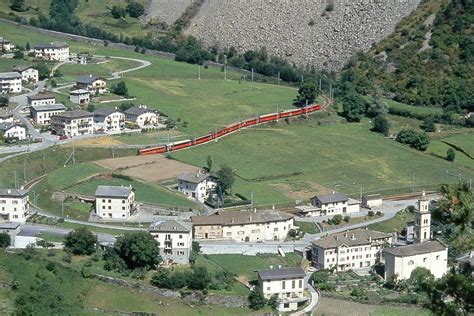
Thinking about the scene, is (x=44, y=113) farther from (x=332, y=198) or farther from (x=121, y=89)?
(x=332, y=198)

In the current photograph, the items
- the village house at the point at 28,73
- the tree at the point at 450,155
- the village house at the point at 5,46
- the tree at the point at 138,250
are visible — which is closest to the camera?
the tree at the point at 138,250

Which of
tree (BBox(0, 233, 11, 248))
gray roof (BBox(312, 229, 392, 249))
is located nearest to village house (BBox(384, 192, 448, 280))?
gray roof (BBox(312, 229, 392, 249))

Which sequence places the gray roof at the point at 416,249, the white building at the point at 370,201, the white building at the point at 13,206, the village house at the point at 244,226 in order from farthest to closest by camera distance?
the white building at the point at 370,201 → the white building at the point at 13,206 → the village house at the point at 244,226 → the gray roof at the point at 416,249

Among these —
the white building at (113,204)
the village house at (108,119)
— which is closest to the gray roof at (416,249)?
the white building at (113,204)

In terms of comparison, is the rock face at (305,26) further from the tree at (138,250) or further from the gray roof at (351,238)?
the tree at (138,250)

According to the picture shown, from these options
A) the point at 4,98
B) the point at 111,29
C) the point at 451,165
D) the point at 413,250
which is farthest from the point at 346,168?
the point at 111,29

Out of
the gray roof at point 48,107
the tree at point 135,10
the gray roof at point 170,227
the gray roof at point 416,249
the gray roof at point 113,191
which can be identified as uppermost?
the tree at point 135,10

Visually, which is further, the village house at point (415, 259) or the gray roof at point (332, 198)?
the gray roof at point (332, 198)
